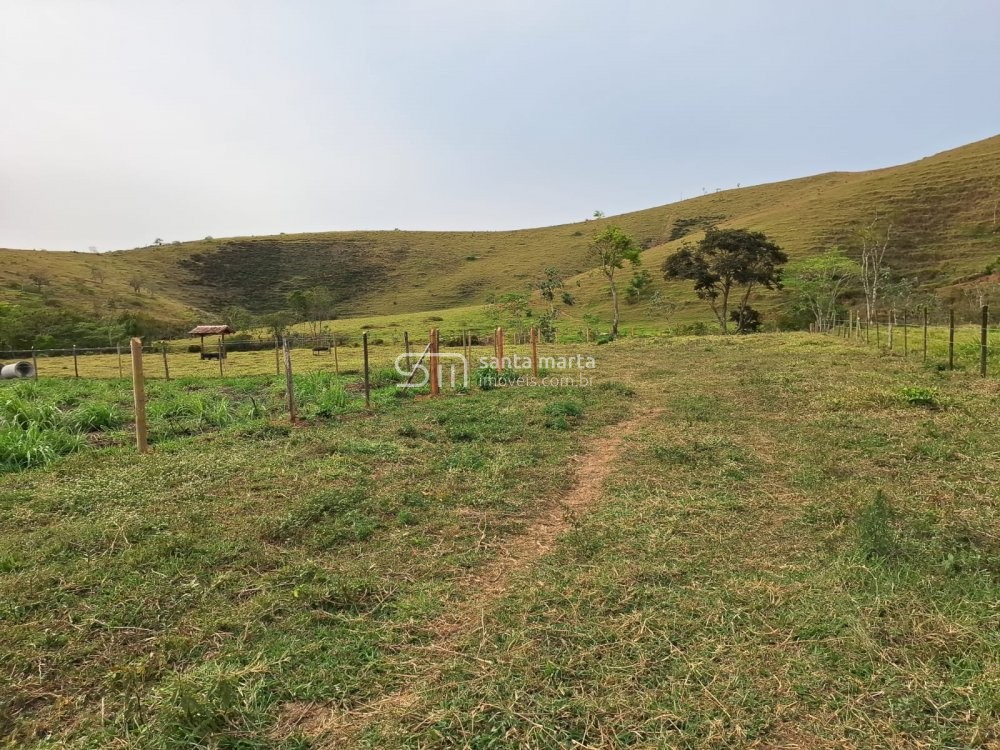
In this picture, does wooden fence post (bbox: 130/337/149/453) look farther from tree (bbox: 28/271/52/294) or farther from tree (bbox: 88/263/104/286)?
tree (bbox: 88/263/104/286)

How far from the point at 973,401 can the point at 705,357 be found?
9193 mm

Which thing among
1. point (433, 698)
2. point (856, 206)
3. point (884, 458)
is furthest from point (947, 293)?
point (433, 698)

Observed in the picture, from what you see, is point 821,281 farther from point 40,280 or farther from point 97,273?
point 97,273

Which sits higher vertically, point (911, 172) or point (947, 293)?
point (911, 172)

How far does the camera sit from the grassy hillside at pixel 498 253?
4500cm

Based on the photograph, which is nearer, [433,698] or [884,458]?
[433,698]

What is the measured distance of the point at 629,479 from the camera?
5156mm

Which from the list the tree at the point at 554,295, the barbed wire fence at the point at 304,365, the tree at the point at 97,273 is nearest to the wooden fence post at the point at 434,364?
the barbed wire fence at the point at 304,365

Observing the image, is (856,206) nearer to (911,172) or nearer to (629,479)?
(911,172)

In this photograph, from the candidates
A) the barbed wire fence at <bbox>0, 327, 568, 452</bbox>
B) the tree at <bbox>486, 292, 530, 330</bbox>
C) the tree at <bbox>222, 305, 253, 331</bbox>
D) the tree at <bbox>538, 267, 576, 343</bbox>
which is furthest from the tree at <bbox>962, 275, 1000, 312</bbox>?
the tree at <bbox>222, 305, 253, 331</bbox>

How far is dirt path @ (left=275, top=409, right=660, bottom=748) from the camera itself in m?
2.19

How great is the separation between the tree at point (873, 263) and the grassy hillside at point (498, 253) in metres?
2.36

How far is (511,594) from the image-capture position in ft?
10.3

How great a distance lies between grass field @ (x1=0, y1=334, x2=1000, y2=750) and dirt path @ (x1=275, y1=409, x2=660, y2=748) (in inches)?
0.6
